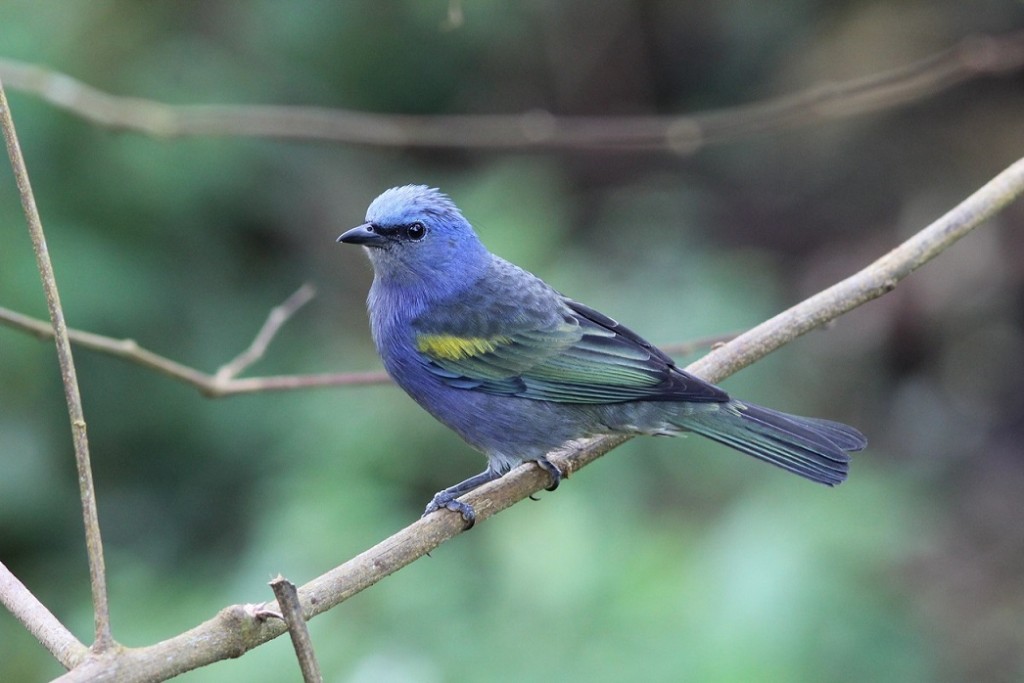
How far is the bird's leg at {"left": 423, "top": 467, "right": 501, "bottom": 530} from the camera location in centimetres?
335

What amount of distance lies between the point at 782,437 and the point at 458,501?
3.77 ft

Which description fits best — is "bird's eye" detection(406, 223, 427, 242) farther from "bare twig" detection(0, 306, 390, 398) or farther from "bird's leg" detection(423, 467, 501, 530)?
"bird's leg" detection(423, 467, 501, 530)

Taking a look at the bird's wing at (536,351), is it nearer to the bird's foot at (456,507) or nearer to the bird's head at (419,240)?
the bird's head at (419,240)

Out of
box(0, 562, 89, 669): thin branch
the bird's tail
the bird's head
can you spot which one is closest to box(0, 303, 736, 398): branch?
the bird's tail

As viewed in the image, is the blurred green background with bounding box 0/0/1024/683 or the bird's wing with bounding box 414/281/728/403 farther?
the blurred green background with bounding box 0/0/1024/683

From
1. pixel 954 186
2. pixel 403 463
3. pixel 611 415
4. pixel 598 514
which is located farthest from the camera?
pixel 954 186

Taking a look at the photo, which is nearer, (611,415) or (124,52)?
(611,415)

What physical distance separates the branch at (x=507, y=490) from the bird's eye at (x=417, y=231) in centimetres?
95

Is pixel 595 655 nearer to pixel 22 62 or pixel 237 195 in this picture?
pixel 237 195

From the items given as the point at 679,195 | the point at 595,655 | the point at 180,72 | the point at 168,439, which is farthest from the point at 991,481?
the point at 180,72

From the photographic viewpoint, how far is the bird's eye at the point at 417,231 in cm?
425

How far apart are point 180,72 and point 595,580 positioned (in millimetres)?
3946

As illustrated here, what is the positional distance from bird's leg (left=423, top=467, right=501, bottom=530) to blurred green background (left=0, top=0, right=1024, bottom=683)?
105 centimetres

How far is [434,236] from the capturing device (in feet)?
14.1
